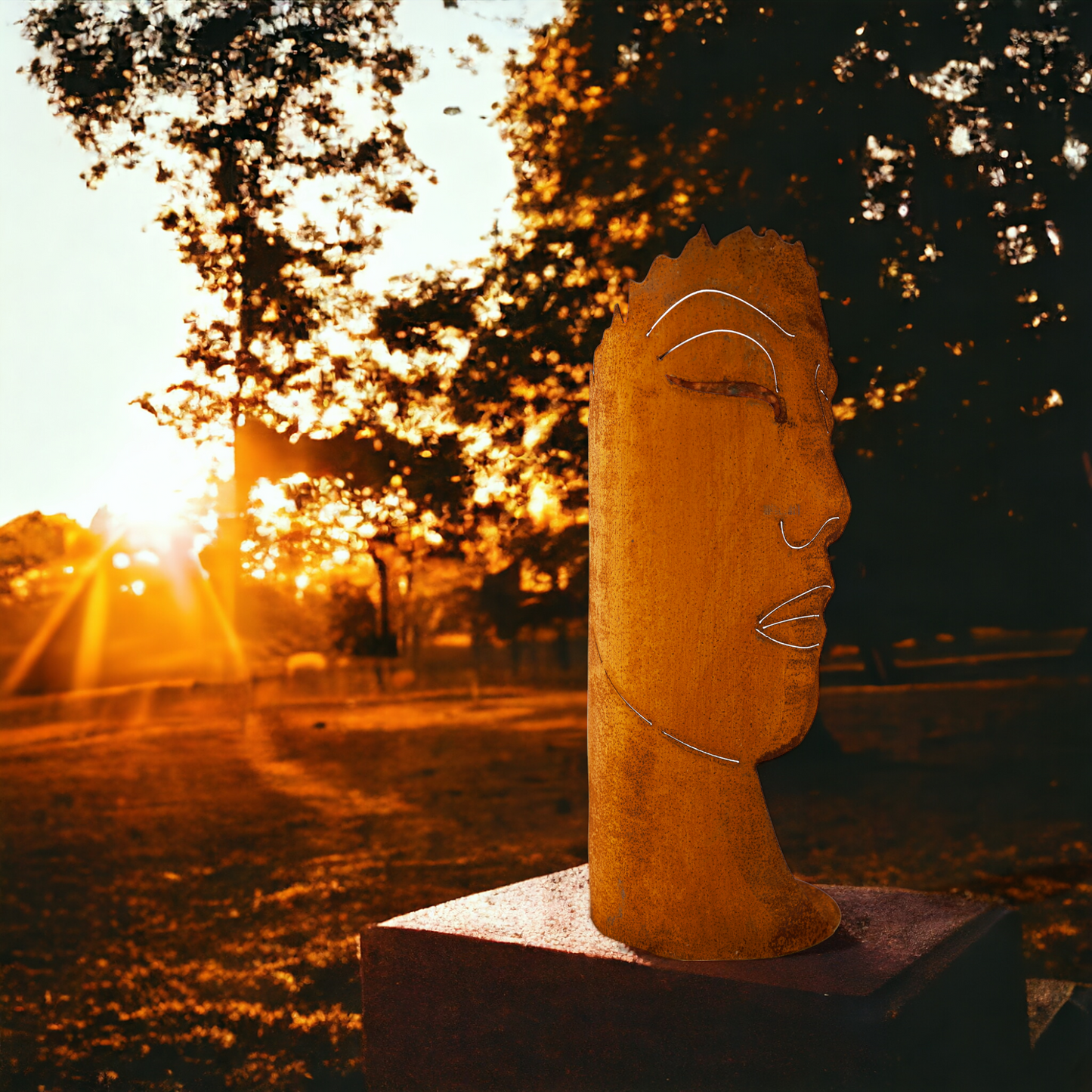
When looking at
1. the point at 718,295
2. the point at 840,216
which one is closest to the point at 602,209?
the point at 840,216

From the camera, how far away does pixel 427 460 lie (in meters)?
7.21

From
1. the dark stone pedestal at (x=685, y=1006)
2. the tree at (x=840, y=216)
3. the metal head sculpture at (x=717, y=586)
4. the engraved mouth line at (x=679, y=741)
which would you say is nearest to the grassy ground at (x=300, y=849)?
the dark stone pedestal at (x=685, y=1006)

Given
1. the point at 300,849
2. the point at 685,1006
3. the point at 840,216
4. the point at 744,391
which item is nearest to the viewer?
the point at 685,1006

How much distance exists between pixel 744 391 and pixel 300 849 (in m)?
7.14

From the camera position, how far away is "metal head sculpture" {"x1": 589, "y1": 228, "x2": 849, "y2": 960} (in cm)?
346

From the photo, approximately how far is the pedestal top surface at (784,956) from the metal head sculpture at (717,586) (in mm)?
112

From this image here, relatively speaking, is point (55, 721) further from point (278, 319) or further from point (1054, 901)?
point (1054, 901)

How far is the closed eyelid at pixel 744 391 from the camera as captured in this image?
3.46m

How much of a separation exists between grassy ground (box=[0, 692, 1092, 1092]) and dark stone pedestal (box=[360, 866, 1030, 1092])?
1.41 m

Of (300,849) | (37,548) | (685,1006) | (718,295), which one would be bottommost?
(300,849)

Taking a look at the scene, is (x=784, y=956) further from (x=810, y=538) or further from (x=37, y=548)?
(x=37, y=548)

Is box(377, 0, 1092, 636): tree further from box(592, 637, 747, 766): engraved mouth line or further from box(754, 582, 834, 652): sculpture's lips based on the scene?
box(754, 582, 834, 652): sculpture's lips

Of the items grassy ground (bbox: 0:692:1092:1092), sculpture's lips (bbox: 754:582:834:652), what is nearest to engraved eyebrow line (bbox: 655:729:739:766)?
sculpture's lips (bbox: 754:582:834:652)

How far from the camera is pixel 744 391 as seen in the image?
346cm
